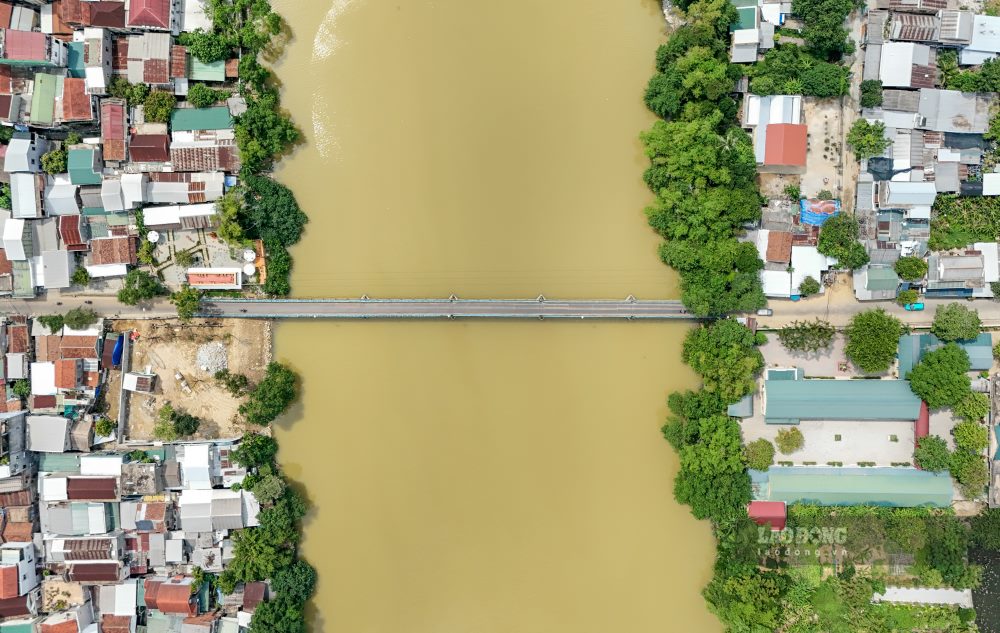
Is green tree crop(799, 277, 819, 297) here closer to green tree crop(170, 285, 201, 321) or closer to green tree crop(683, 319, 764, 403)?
green tree crop(683, 319, 764, 403)

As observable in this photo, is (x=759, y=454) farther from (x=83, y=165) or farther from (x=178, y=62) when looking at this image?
(x=83, y=165)

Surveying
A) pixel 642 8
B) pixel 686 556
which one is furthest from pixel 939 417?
pixel 642 8

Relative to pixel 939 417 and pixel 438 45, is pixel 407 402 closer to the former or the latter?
pixel 438 45

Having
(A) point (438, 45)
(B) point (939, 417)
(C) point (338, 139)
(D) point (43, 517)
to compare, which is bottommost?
(D) point (43, 517)

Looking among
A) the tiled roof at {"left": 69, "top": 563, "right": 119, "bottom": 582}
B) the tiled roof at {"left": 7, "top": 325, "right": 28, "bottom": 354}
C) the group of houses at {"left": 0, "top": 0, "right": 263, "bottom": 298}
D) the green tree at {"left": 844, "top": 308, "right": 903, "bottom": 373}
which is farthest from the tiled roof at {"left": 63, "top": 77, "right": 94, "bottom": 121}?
the green tree at {"left": 844, "top": 308, "right": 903, "bottom": 373}

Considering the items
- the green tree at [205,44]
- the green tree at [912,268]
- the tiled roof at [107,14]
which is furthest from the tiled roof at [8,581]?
the green tree at [912,268]

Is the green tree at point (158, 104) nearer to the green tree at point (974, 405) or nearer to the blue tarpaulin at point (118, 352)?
the blue tarpaulin at point (118, 352)
